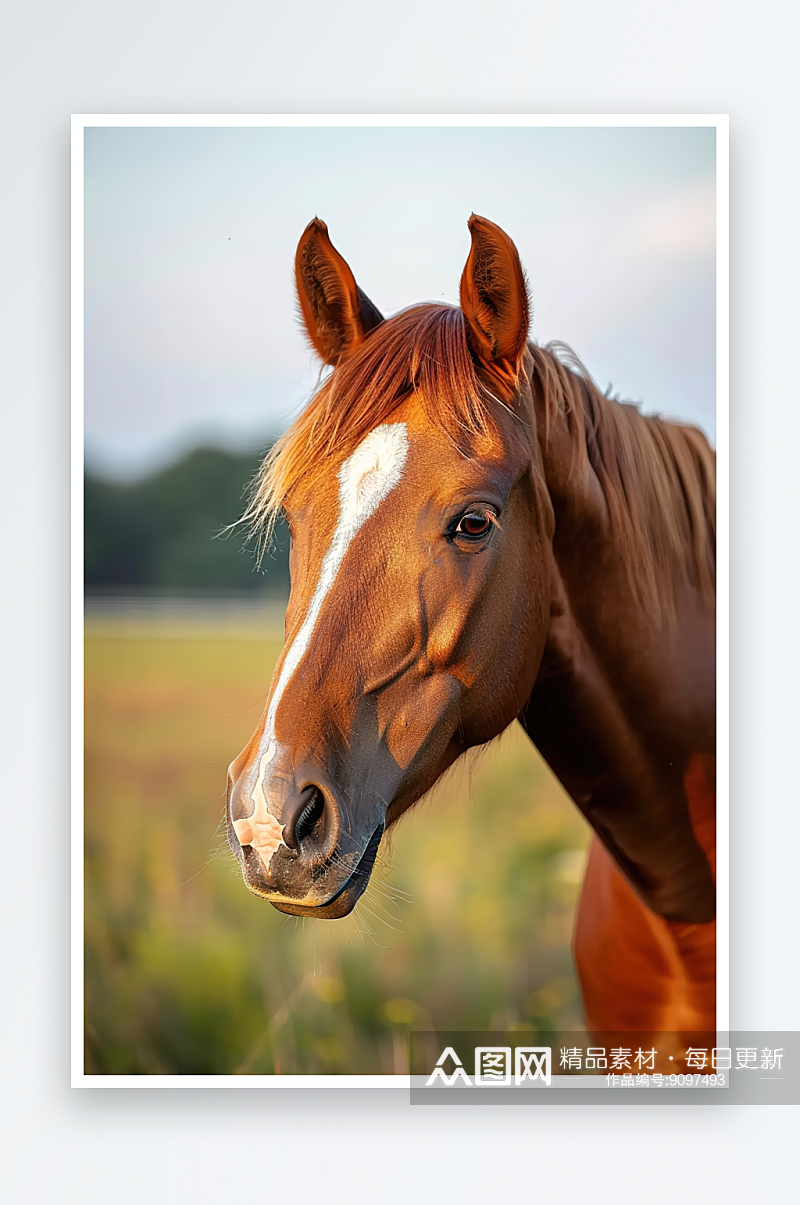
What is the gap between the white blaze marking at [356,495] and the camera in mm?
992

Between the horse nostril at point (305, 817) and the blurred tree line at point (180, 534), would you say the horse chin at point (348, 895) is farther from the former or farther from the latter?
the blurred tree line at point (180, 534)

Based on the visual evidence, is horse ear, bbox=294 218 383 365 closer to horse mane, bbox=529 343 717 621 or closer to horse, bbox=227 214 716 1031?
horse, bbox=227 214 716 1031

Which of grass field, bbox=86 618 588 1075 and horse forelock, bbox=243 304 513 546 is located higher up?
horse forelock, bbox=243 304 513 546

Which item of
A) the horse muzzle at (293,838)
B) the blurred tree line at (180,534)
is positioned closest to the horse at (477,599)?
the horse muzzle at (293,838)

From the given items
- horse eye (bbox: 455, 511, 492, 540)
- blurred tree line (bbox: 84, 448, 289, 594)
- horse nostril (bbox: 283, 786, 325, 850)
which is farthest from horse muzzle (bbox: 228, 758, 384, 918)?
blurred tree line (bbox: 84, 448, 289, 594)

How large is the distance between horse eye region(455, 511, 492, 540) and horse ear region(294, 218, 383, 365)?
0.98ft

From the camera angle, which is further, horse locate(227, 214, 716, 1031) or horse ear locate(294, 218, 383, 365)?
horse ear locate(294, 218, 383, 365)

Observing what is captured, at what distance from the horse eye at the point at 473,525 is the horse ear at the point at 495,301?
176 millimetres

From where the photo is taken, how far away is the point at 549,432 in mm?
1145

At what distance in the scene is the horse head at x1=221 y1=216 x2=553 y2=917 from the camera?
3.15 ft
